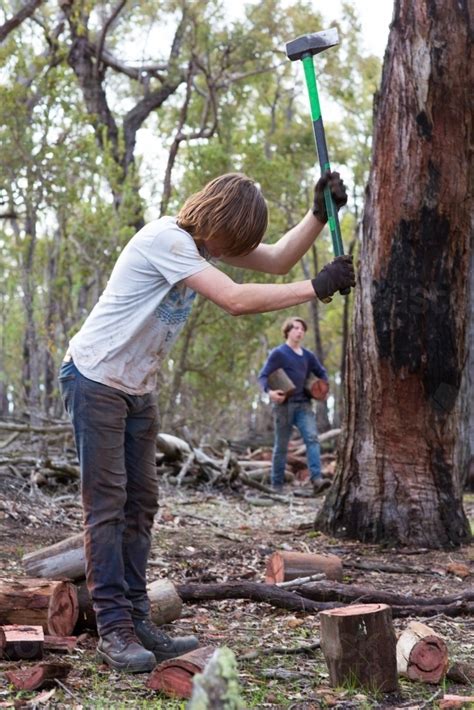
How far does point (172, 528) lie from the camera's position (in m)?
8.36

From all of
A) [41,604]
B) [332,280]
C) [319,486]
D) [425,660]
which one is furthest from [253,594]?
[319,486]

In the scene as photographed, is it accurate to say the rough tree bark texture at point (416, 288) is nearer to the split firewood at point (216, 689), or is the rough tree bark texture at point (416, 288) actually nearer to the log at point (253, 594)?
the log at point (253, 594)

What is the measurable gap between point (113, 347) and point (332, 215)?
1.29 meters

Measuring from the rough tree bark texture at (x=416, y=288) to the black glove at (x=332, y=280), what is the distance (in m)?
3.30

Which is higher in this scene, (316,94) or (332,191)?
(316,94)

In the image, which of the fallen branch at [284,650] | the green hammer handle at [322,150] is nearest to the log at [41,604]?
the fallen branch at [284,650]

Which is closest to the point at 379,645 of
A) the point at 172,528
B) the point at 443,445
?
the point at 443,445

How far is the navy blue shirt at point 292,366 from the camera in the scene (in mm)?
12305

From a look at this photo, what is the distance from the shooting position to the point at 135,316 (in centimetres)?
429

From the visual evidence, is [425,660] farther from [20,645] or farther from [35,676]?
[20,645]

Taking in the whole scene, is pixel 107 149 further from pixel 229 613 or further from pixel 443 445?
pixel 229 613

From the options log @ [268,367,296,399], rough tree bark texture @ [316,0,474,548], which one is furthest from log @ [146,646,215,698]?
log @ [268,367,296,399]

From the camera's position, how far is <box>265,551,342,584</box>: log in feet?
19.7

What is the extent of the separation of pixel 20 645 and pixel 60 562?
999 mm
